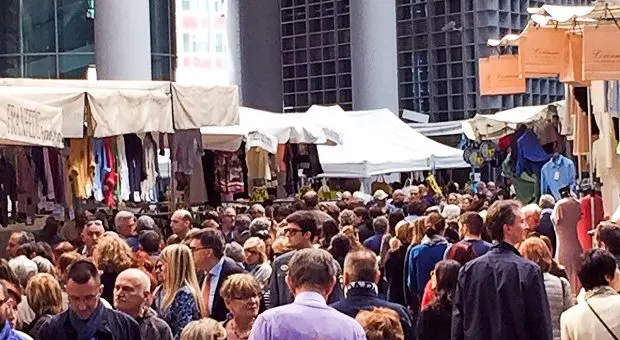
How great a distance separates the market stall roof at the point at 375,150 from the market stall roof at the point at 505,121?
6.12 feet

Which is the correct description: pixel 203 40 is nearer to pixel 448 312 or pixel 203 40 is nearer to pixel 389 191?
pixel 389 191

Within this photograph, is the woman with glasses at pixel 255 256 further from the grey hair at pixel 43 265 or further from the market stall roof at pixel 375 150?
the market stall roof at pixel 375 150

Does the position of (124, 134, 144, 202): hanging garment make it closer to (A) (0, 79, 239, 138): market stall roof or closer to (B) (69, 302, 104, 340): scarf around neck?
(A) (0, 79, 239, 138): market stall roof

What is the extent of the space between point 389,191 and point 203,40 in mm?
57553

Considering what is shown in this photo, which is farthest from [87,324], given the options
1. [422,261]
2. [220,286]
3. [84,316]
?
[422,261]

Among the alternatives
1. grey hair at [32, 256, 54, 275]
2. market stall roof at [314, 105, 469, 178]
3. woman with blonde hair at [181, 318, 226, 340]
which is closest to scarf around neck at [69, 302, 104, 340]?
woman with blonde hair at [181, 318, 226, 340]

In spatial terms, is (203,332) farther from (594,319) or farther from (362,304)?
(594,319)

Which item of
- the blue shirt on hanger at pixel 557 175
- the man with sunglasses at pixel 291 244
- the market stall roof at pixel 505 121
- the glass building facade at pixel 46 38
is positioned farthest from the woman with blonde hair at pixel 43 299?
the glass building facade at pixel 46 38

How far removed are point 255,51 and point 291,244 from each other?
28501mm

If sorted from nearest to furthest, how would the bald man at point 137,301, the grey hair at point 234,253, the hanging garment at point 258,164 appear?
1. the bald man at point 137,301
2. the grey hair at point 234,253
3. the hanging garment at point 258,164

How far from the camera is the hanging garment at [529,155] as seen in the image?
19.2m

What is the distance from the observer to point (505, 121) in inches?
819

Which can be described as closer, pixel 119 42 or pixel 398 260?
pixel 398 260

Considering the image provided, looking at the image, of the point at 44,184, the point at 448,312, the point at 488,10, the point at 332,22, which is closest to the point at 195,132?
the point at 44,184
